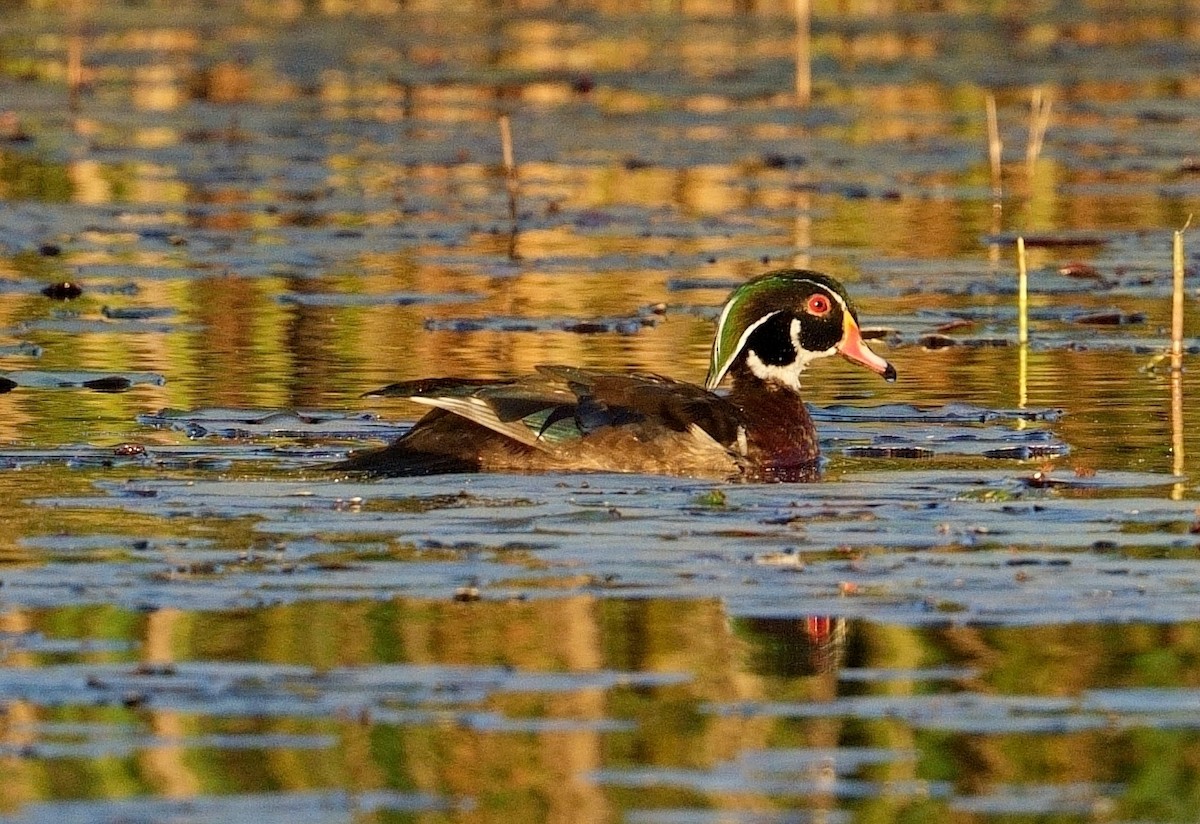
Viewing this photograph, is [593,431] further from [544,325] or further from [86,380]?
[544,325]

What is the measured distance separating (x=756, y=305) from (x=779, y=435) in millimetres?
849

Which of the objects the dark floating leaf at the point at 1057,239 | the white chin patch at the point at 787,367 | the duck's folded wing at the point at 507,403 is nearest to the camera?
the duck's folded wing at the point at 507,403

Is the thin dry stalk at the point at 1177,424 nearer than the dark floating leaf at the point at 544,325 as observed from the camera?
Yes

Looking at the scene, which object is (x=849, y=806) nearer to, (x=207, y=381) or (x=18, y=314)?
(x=207, y=381)

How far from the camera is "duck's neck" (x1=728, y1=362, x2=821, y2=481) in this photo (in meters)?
9.91

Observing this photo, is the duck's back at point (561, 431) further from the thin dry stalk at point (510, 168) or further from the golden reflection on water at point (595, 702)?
the thin dry stalk at point (510, 168)

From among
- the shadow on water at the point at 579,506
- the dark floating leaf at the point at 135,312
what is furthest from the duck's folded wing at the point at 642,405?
the dark floating leaf at the point at 135,312

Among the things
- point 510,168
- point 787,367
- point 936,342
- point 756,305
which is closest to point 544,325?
point 936,342

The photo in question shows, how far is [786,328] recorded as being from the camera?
10719 mm

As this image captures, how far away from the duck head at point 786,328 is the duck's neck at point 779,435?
0.57ft

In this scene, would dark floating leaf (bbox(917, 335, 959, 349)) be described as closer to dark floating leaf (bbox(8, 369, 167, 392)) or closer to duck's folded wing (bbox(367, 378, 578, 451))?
dark floating leaf (bbox(8, 369, 167, 392))

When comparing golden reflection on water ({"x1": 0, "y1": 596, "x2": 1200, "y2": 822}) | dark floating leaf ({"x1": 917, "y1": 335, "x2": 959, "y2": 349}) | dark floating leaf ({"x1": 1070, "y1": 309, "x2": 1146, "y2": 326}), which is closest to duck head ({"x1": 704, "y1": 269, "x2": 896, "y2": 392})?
dark floating leaf ({"x1": 917, "y1": 335, "x2": 959, "y2": 349})

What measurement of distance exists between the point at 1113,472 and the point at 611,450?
1.69 m

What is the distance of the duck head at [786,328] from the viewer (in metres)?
10.7
